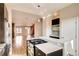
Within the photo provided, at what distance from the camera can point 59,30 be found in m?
1.16

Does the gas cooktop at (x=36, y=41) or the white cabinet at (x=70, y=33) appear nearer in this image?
the white cabinet at (x=70, y=33)

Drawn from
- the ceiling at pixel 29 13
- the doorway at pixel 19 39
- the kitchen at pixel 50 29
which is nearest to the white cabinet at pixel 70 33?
the kitchen at pixel 50 29

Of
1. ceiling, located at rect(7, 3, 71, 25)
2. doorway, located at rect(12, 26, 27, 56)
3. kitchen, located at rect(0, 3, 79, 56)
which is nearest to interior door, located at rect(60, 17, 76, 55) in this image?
kitchen, located at rect(0, 3, 79, 56)

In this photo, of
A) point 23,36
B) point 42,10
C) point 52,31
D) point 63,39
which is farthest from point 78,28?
point 23,36

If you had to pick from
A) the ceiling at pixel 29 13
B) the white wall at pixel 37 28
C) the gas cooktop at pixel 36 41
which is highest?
the ceiling at pixel 29 13

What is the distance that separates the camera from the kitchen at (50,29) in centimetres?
104

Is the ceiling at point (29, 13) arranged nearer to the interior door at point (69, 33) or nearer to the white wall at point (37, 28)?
the white wall at point (37, 28)

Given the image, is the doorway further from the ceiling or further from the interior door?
the interior door

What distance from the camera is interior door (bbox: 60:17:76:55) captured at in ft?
3.44

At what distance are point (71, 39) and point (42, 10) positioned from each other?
0.50 metres

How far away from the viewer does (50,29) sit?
1253 mm

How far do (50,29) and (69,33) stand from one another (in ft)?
0.87

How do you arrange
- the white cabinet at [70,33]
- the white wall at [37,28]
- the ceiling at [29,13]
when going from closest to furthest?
the white cabinet at [70,33] < the ceiling at [29,13] < the white wall at [37,28]

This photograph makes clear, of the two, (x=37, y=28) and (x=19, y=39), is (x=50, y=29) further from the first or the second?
(x=19, y=39)
